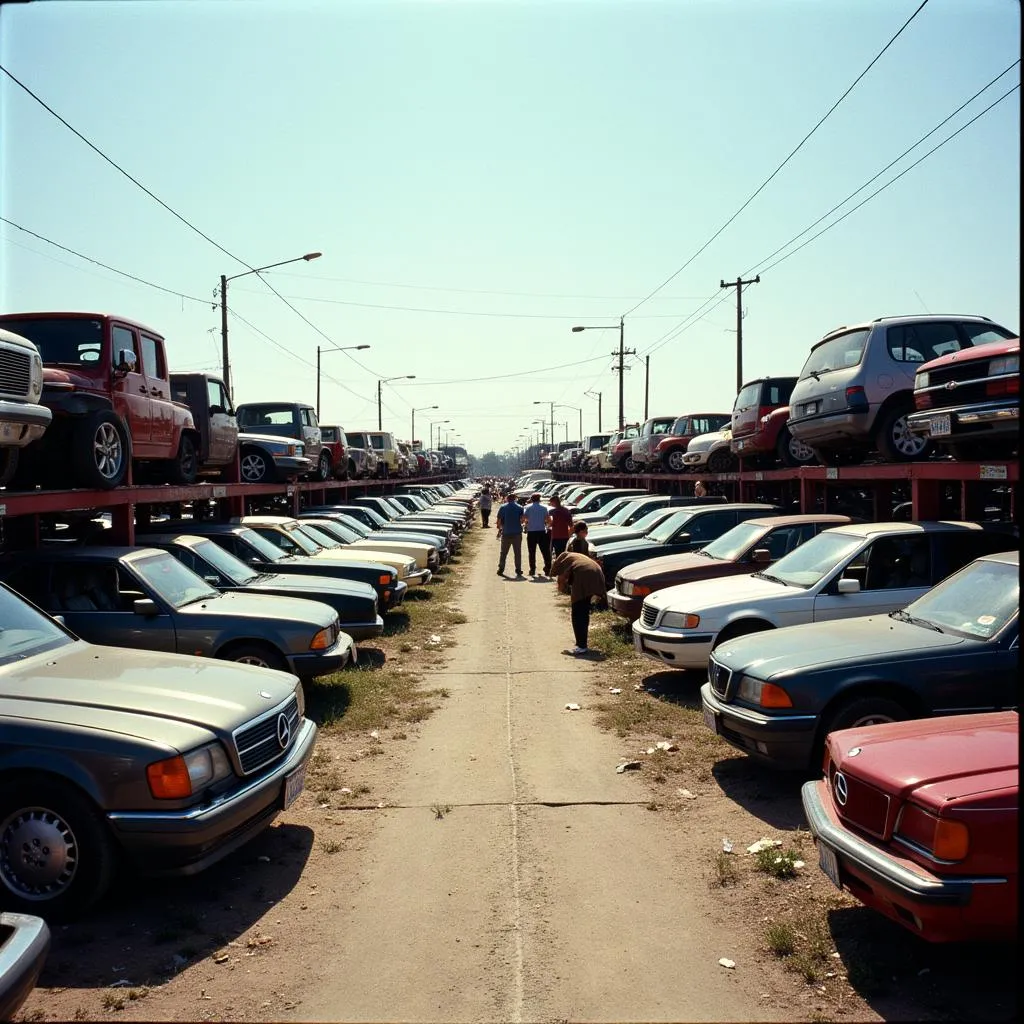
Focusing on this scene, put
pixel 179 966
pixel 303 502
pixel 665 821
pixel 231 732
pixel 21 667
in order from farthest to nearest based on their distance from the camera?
pixel 303 502, pixel 665 821, pixel 21 667, pixel 231 732, pixel 179 966

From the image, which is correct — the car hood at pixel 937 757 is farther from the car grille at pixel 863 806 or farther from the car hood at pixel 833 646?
the car hood at pixel 833 646

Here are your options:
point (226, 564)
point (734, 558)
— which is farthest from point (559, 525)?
point (226, 564)

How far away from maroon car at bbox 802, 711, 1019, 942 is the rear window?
25.9 feet

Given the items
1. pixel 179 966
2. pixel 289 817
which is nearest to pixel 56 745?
pixel 179 966

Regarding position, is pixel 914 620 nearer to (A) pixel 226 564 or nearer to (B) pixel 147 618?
(B) pixel 147 618

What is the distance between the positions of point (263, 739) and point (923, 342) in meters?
9.27

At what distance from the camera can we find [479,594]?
18.9 meters

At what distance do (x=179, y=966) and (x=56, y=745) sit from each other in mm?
1185

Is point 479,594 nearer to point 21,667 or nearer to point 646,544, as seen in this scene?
point 646,544

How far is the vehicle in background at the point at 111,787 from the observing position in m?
4.79

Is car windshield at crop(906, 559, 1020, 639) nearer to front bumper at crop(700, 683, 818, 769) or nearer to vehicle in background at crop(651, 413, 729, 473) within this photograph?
front bumper at crop(700, 683, 818, 769)

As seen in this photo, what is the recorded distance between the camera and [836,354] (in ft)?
41.0

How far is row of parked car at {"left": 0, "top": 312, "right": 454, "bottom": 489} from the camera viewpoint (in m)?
7.73

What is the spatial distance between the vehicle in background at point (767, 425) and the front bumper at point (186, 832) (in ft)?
40.2
